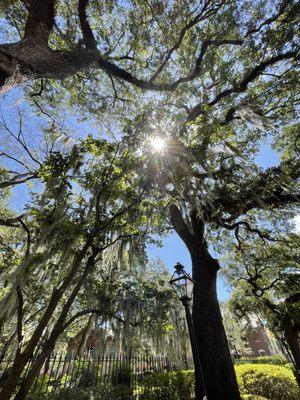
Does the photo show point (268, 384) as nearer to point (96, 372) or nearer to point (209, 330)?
point (209, 330)

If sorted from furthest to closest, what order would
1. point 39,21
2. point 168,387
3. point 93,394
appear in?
1. point 168,387
2. point 93,394
3. point 39,21

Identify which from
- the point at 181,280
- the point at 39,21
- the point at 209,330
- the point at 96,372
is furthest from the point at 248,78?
the point at 96,372

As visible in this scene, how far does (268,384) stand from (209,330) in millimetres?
4840

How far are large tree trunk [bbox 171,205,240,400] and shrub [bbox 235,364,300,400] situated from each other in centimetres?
437

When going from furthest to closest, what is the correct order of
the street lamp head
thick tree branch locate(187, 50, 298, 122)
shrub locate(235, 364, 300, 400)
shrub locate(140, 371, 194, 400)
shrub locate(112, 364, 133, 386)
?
shrub locate(235, 364, 300, 400) → shrub locate(112, 364, 133, 386) → thick tree branch locate(187, 50, 298, 122) → shrub locate(140, 371, 194, 400) → the street lamp head

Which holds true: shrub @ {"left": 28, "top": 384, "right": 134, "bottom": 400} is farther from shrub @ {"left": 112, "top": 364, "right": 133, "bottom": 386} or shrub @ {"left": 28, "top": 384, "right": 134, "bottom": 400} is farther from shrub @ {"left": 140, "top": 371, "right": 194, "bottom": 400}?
shrub @ {"left": 112, "top": 364, "right": 133, "bottom": 386}

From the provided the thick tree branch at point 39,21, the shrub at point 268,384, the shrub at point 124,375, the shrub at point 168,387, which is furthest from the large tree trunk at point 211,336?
the thick tree branch at point 39,21

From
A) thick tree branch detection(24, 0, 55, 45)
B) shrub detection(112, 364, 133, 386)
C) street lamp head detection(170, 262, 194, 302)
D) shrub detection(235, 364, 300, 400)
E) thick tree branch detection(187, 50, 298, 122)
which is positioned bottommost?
shrub detection(235, 364, 300, 400)

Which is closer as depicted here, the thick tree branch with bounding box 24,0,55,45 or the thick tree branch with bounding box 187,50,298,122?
the thick tree branch with bounding box 24,0,55,45


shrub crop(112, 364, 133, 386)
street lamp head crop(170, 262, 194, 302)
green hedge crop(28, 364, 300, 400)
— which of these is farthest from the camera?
shrub crop(112, 364, 133, 386)

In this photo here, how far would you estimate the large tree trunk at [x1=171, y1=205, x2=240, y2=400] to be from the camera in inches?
170

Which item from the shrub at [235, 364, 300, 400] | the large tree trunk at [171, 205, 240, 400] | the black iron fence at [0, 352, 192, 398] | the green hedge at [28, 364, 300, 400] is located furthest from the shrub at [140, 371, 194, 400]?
the large tree trunk at [171, 205, 240, 400]

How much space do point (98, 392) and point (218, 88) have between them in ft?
30.8

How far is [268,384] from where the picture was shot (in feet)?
24.3
